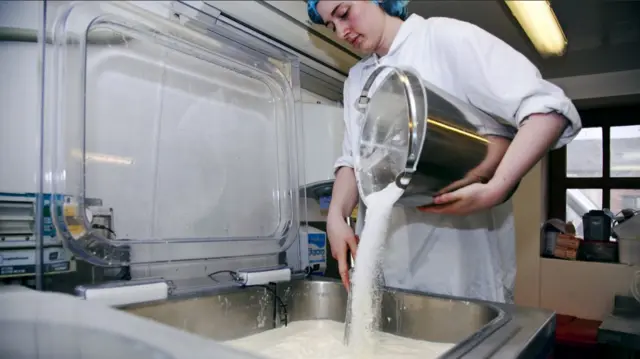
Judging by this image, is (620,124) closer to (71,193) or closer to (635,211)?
(635,211)

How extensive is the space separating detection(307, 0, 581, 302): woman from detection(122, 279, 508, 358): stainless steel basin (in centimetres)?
8

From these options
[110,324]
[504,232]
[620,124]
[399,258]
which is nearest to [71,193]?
[110,324]

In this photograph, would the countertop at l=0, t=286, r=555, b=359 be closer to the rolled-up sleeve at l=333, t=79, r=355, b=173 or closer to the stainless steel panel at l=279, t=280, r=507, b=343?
the stainless steel panel at l=279, t=280, r=507, b=343

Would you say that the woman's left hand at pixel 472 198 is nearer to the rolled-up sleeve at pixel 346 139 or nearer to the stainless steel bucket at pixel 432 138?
the stainless steel bucket at pixel 432 138

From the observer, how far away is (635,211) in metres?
0.91

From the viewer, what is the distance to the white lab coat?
70 cm

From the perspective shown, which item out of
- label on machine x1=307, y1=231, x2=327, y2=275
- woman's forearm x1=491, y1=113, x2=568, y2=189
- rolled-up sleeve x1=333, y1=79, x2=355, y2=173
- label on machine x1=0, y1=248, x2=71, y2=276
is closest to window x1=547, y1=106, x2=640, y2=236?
woman's forearm x1=491, y1=113, x2=568, y2=189

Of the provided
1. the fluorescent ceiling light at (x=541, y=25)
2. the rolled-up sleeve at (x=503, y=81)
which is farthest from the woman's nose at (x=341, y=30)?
the fluorescent ceiling light at (x=541, y=25)

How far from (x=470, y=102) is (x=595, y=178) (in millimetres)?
473

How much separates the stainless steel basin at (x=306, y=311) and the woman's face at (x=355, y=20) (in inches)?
21.2

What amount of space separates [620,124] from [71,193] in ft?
3.33

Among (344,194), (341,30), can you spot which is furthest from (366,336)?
(341,30)

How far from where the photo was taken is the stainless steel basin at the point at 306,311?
0.92 metres

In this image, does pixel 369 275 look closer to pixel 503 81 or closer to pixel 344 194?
pixel 344 194
